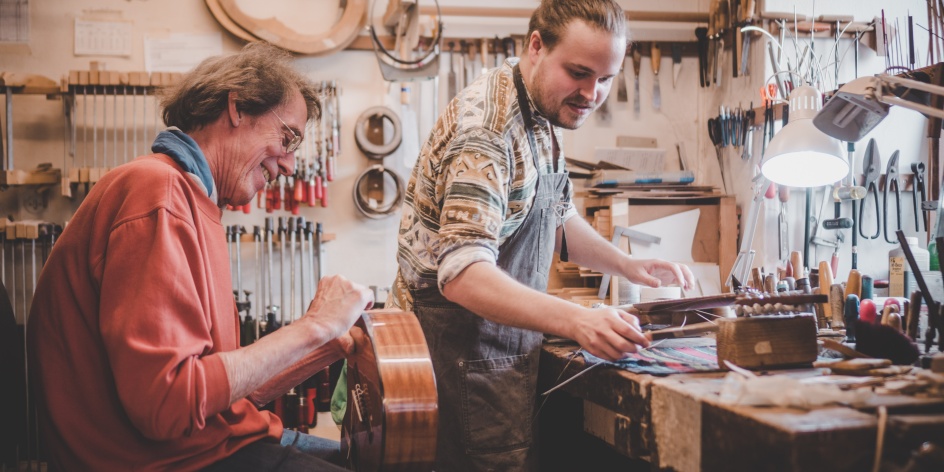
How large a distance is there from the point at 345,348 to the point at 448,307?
0.31 metres

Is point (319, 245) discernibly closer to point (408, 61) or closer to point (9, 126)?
point (408, 61)

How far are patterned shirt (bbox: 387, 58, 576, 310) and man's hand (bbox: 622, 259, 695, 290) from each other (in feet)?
1.66

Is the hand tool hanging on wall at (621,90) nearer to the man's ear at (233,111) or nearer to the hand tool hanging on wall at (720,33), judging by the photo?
the hand tool hanging on wall at (720,33)

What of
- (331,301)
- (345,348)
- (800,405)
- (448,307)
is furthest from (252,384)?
(800,405)

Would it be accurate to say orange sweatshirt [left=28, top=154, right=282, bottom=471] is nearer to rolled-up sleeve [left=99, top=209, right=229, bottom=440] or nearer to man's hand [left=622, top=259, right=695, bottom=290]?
rolled-up sleeve [left=99, top=209, right=229, bottom=440]

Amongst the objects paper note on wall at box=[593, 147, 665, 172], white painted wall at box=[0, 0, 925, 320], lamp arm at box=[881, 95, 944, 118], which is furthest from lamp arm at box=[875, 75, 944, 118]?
paper note on wall at box=[593, 147, 665, 172]

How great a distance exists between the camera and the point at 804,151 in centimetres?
234

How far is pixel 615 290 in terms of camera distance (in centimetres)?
358

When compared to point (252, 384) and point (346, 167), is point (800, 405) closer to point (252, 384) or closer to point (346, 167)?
point (252, 384)

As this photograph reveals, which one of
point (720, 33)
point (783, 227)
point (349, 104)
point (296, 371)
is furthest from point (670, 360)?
point (349, 104)

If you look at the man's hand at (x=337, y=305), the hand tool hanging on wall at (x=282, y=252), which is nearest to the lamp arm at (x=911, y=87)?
the man's hand at (x=337, y=305)

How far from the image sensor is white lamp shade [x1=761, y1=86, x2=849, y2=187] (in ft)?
7.64

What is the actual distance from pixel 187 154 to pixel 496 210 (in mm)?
740

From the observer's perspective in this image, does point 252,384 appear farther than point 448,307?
No
